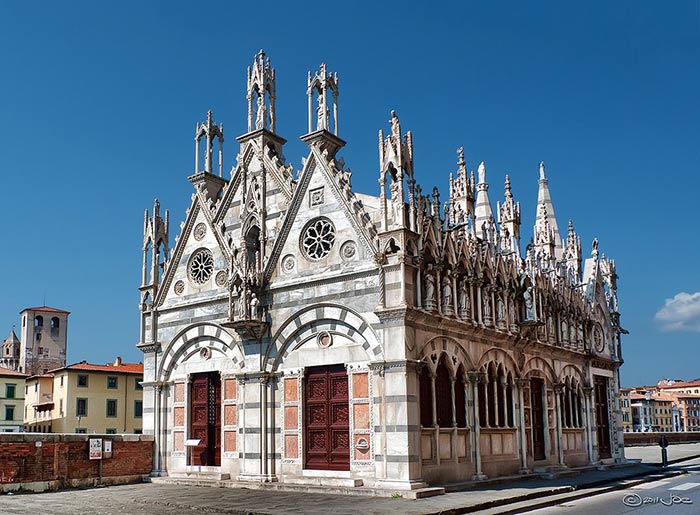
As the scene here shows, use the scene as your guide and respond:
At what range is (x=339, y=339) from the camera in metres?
23.8

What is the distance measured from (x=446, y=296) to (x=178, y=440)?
1132 cm

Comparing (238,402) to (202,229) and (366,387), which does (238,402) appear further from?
(202,229)

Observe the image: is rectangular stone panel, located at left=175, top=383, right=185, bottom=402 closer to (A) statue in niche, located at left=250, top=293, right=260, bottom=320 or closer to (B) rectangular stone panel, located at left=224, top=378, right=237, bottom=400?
(B) rectangular stone panel, located at left=224, top=378, right=237, bottom=400

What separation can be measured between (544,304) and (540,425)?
4.80m

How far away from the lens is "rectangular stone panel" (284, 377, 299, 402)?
24516 millimetres

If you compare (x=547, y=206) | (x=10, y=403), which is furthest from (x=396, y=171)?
(x=10, y=403)

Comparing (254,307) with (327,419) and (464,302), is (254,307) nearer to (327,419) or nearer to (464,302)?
(327,419)

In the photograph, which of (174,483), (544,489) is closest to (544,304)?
(544,489)

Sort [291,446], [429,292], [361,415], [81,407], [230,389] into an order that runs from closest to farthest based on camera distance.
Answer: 1. [361,415]
2. [429,292]
3. [291,446]
4. [230,389]
5. [81,407]

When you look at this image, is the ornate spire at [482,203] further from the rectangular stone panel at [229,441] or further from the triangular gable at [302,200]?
the rectangular stone panel at [229,441]

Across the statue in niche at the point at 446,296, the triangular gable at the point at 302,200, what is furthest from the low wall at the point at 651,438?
the triangular gable at the point at 302,200

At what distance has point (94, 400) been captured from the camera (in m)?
70.2

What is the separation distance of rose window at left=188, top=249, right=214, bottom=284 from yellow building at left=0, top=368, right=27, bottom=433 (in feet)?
192

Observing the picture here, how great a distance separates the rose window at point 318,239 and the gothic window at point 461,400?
19.0ft
